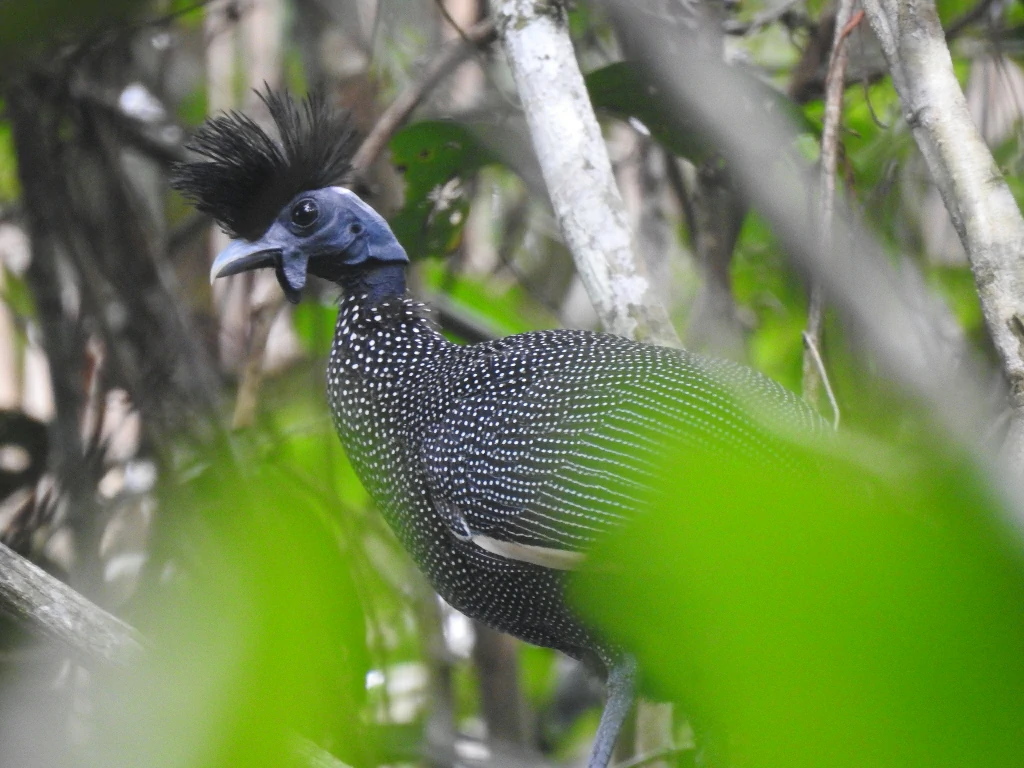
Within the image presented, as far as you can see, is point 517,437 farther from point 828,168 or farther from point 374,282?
point 828,168

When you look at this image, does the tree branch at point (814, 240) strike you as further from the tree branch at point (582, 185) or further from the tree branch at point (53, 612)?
the tree branch at point (53, 612)

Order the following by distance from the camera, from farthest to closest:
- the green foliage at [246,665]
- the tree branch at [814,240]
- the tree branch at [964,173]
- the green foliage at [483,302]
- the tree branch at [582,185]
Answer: the green foliage at [483,302], the tree branch at [582,185], the tree branch at [814,240], the tree branch at [964,173], the green foliage at [246,665]

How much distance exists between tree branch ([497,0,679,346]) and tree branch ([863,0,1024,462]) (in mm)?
706

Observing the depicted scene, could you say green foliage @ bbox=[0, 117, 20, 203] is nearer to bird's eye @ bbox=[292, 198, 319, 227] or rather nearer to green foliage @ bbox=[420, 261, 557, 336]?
green foliage @ bbox=[420, 261, 557, 336]

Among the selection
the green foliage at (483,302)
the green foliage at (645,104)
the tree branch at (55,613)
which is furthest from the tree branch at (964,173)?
the green foliage at (483,302)

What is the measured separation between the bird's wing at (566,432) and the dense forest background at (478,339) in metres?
0.33

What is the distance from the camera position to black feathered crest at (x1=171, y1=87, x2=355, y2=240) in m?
2.71

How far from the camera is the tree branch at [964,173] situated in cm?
196

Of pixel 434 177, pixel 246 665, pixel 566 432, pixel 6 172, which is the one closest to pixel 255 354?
pixel 434 177

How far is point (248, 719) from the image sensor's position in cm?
58

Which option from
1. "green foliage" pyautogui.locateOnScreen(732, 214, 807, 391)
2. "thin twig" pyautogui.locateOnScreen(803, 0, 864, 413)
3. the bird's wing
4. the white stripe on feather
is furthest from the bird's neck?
"green foliage" pyautogui.locateOnScreen(732, 214, 807, 391)

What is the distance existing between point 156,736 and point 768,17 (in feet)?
9.76

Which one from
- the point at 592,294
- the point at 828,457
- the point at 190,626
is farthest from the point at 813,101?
the point at 190,626

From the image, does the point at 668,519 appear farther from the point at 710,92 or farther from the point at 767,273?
the point at 767,273
